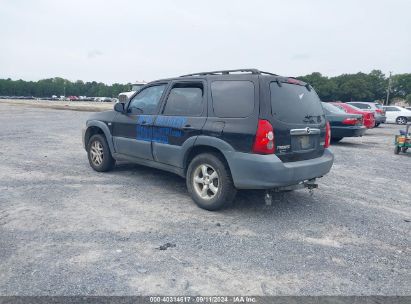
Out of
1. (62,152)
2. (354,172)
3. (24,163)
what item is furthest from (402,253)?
(62,152)

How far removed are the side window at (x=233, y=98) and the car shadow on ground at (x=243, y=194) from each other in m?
1.35

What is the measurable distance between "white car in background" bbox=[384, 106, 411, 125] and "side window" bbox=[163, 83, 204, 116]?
83.3 feet

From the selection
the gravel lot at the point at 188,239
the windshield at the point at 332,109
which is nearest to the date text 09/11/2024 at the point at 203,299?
the gravel lot at the point at 188,239

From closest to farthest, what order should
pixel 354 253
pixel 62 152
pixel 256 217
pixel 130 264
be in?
1. pixel 130 264
2. pixel 354 253
3. pixel 256 217
4. pixel 62 152

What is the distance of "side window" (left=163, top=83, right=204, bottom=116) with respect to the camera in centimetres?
493

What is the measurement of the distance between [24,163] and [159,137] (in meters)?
3.94

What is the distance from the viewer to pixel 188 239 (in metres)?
3.79

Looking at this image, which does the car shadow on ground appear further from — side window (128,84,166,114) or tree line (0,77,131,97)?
tree line (0,77,131,97)

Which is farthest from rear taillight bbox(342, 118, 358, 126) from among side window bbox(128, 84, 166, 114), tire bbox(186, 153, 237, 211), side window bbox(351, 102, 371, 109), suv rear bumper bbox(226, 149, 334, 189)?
side window bbox(351, 102, 371, 109)

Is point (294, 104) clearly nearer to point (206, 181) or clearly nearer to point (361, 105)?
point (206, 181)

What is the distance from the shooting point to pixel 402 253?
11.9ft

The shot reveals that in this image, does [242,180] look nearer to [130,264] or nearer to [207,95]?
[207,95]

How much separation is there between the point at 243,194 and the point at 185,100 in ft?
5.91

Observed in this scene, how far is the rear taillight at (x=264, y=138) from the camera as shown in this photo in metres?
4.14
